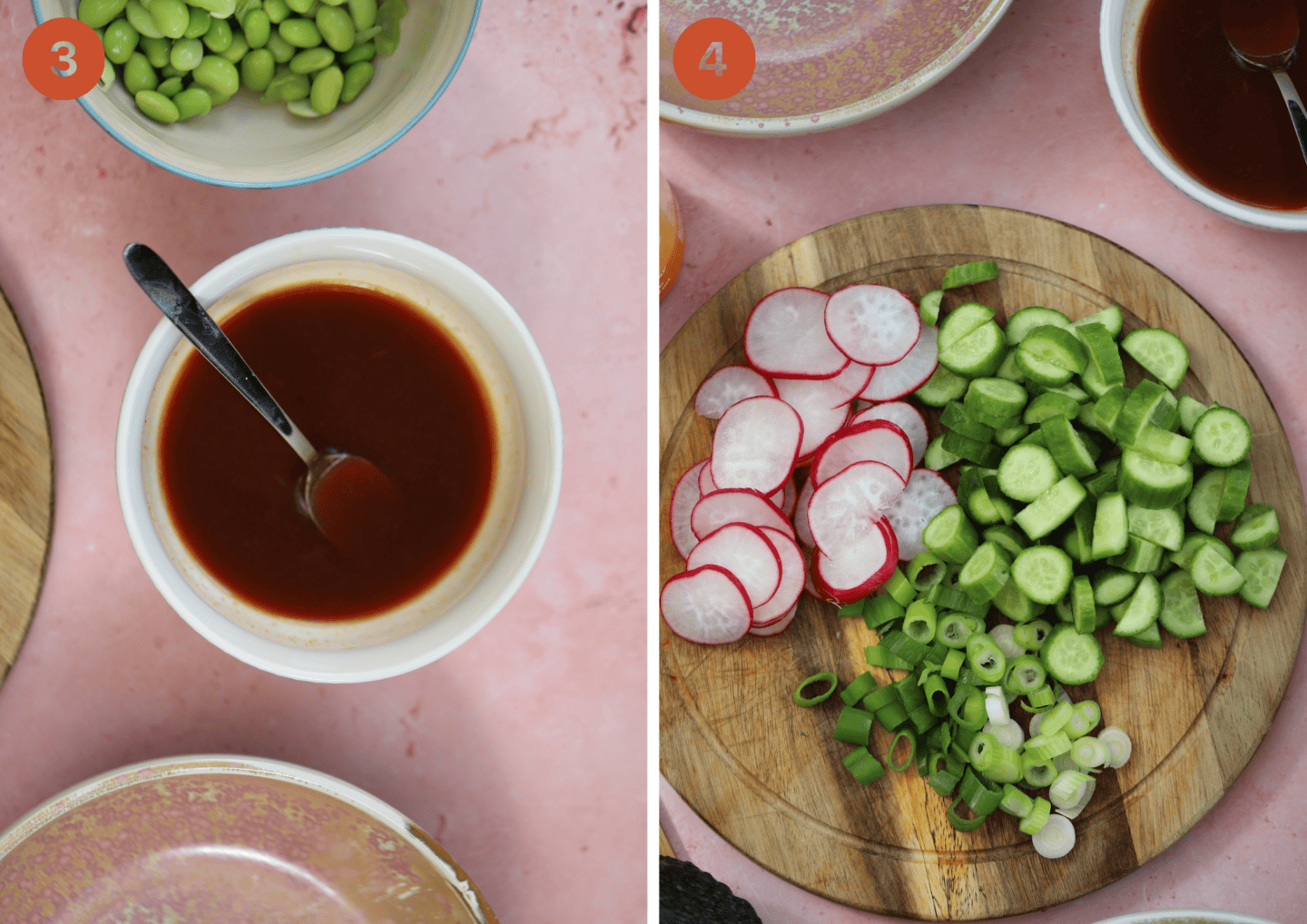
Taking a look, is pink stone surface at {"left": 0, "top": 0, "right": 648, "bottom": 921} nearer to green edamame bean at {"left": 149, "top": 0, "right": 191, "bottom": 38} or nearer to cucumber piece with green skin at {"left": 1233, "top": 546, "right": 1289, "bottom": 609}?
green edamame bean at {"left": 149, "top": 0, "right": 191, "bottom": 38}

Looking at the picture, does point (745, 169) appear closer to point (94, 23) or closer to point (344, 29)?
point (344, 29)

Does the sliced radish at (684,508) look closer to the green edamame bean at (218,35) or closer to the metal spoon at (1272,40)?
the green edamame bean at (218,35)

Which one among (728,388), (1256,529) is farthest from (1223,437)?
(728,388)

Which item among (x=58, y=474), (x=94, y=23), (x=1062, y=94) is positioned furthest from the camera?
(x=1062, y=94)

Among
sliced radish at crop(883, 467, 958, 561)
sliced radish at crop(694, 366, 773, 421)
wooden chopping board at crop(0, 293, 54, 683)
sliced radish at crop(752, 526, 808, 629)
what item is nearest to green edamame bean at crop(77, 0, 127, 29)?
wooden chopping board at crop(0, 293, 54, 683)

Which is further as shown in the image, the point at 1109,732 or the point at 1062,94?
the point at 1062,94

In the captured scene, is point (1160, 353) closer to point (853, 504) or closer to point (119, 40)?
point (853, 504)

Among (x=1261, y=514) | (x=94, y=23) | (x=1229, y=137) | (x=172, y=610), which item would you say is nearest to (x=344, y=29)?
(x=94, y=23)

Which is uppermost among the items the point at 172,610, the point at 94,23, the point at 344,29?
the point at 94,23
